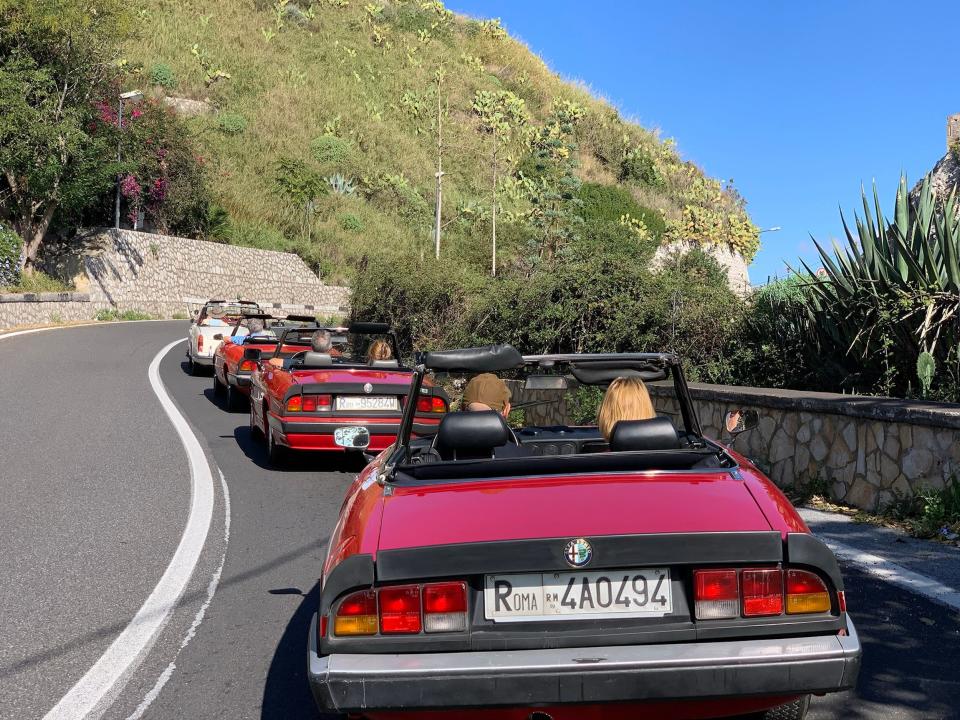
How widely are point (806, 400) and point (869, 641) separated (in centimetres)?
374

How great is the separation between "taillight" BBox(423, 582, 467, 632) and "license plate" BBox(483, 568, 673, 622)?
73mm

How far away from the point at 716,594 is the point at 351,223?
165 feet

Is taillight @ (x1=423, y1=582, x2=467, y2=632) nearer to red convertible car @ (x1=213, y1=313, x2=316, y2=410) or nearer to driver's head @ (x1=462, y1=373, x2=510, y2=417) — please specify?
driver's head @ (x1=462, y1=373, x2=510, y2=417)

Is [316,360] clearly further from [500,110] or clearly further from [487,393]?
[500,110]

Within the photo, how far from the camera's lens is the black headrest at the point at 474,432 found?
3.90m

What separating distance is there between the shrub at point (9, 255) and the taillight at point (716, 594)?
114 ft

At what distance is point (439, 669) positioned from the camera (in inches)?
113

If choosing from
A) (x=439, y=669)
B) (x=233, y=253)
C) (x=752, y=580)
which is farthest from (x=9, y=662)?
(x=233, y=253)

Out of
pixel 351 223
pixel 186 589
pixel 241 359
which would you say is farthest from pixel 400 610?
pixel 351 223

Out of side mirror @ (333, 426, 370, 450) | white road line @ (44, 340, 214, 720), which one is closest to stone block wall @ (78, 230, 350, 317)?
white road line @ (44, 340, 214, 720)

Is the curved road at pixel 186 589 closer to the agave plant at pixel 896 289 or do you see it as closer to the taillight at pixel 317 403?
the taillight at pixel 317 403

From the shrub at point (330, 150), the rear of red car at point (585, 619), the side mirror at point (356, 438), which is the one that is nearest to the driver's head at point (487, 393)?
the side mirror at point (356, 438)

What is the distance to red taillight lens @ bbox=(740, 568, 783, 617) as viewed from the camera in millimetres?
3021

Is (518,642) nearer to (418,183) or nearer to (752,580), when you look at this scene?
(752,580)
